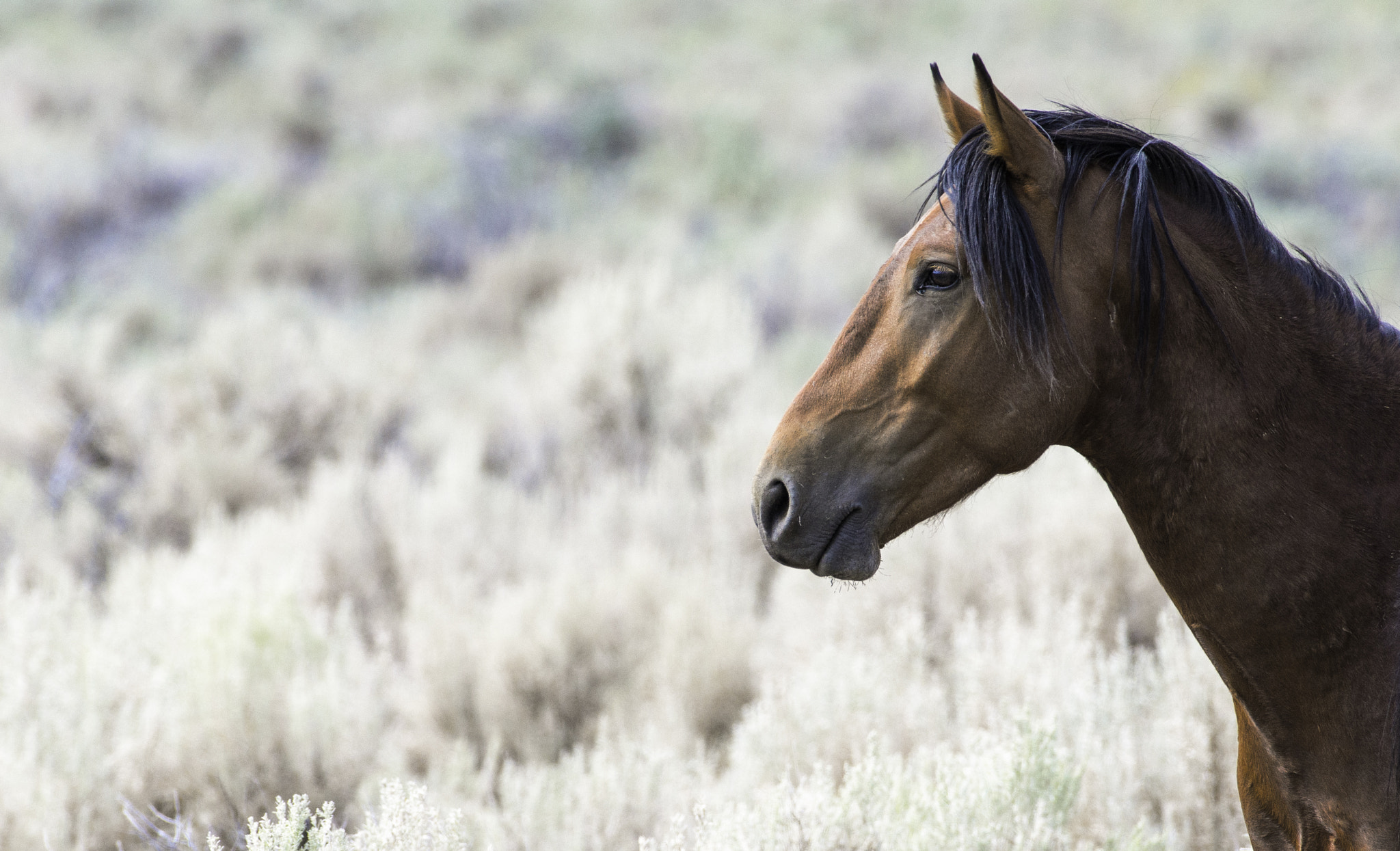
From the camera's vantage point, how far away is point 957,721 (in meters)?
3.09

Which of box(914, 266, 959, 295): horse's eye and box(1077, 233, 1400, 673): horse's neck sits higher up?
box(914, 266, 959, 295): horse's eye

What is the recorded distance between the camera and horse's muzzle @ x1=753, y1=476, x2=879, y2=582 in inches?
68.7

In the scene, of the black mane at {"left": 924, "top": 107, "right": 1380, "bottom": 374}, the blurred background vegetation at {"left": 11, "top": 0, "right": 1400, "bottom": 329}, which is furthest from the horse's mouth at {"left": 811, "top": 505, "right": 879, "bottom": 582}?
the blurred background vegetation at {"left": 11, "top": 0, "right": 1400, "bottom": 329}

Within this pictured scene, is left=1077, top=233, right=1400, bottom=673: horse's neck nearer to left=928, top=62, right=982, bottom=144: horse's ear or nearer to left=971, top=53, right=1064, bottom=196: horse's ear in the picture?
left=971, top=53, right=1064, bottom=196: horse's ear

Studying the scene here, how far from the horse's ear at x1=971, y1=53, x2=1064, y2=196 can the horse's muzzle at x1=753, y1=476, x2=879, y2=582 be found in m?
0.64

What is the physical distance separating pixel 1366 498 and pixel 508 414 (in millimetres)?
5229

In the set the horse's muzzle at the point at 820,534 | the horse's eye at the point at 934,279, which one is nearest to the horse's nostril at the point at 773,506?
the horse's muzzle at the point at 820,534

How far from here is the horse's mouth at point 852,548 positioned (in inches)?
69.2

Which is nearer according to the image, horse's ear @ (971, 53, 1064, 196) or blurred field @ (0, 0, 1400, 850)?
horse's ear @ (971, 53, 1064, 196)

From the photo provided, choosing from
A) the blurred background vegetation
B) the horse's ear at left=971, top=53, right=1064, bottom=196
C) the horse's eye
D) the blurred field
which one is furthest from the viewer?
the blurred background vegetation

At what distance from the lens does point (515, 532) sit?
190 inches

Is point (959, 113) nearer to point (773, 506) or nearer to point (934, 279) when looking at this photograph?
point (934, 279)

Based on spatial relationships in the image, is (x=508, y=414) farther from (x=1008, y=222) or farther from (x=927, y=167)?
(x=927, y=167)

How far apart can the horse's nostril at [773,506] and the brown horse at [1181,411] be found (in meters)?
0.03
